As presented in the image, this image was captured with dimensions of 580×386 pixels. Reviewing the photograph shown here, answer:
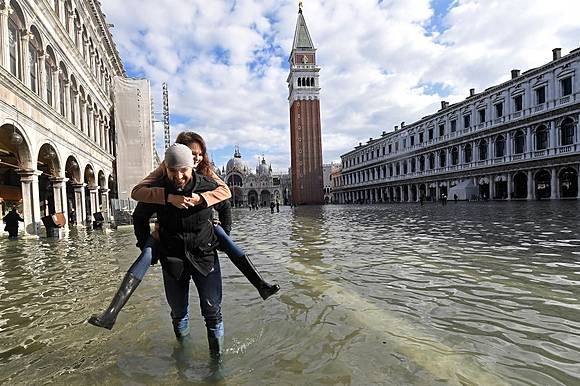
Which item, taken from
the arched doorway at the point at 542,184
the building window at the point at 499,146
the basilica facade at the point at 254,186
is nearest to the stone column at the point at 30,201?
the arched doorway at the point at 542,184

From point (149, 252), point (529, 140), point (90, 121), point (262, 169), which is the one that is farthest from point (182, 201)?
point (262, 169)

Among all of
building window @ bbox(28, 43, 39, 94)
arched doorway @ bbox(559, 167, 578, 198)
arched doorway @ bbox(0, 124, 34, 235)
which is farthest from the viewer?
arched doorway @ bbox(559, 167, 578, 198)

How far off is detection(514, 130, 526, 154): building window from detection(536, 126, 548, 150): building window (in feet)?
4.77

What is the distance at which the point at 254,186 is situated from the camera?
106 metres

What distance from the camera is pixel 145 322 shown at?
389cm

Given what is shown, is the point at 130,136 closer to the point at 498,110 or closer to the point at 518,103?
the point at 518,103

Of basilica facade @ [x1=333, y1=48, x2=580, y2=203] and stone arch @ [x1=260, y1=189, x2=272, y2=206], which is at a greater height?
basilica facade @ [x1=333, y1=48, x2=580, y2=203]

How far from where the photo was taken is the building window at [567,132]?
33.1 metres

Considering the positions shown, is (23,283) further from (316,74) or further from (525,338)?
(316,74)

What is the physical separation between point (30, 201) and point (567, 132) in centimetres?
4054

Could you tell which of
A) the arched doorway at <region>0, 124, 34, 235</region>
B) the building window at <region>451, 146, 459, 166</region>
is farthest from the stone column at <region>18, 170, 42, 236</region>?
the building window at <region>451, 146, 459, 166</region>

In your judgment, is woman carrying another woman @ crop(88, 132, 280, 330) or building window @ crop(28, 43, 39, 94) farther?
building window @ crop(28, 43, 39, 94)

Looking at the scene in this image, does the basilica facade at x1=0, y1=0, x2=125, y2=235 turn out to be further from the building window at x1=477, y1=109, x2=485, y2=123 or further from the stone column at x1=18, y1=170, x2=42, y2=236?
the building window at x1=477, y1=109, x2=485, y2=123

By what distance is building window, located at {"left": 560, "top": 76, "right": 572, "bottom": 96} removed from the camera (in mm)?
33150
